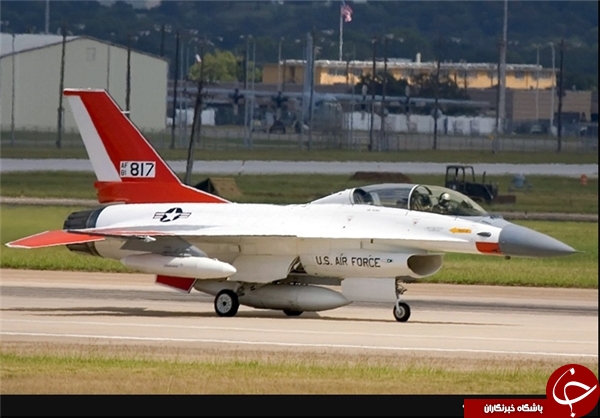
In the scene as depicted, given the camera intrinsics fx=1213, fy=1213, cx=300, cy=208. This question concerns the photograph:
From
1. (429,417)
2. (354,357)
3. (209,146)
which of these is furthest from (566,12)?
(429,417)

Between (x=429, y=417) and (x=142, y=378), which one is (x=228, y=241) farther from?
(x=429, y=417)

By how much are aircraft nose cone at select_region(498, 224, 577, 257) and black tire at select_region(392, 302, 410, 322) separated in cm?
194

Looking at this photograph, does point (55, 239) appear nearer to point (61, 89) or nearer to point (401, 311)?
point (401, 311)

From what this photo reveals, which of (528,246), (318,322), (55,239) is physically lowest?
(318,322)

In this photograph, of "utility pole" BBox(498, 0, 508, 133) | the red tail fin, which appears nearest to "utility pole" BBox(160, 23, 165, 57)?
"utility pole" BBox(498, 0, 508, 133)

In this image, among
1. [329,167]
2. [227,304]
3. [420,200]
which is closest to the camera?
[420,200]

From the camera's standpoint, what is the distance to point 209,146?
7106cm

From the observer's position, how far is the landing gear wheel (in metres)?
21.6

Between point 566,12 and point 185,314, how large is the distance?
5162cm

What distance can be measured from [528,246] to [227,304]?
5388 mm

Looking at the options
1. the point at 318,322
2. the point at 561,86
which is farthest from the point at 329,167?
the point at 318,322

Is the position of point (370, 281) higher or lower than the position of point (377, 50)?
lower

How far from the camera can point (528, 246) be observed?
800 inches

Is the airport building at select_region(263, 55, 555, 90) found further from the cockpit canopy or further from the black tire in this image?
the black tire
